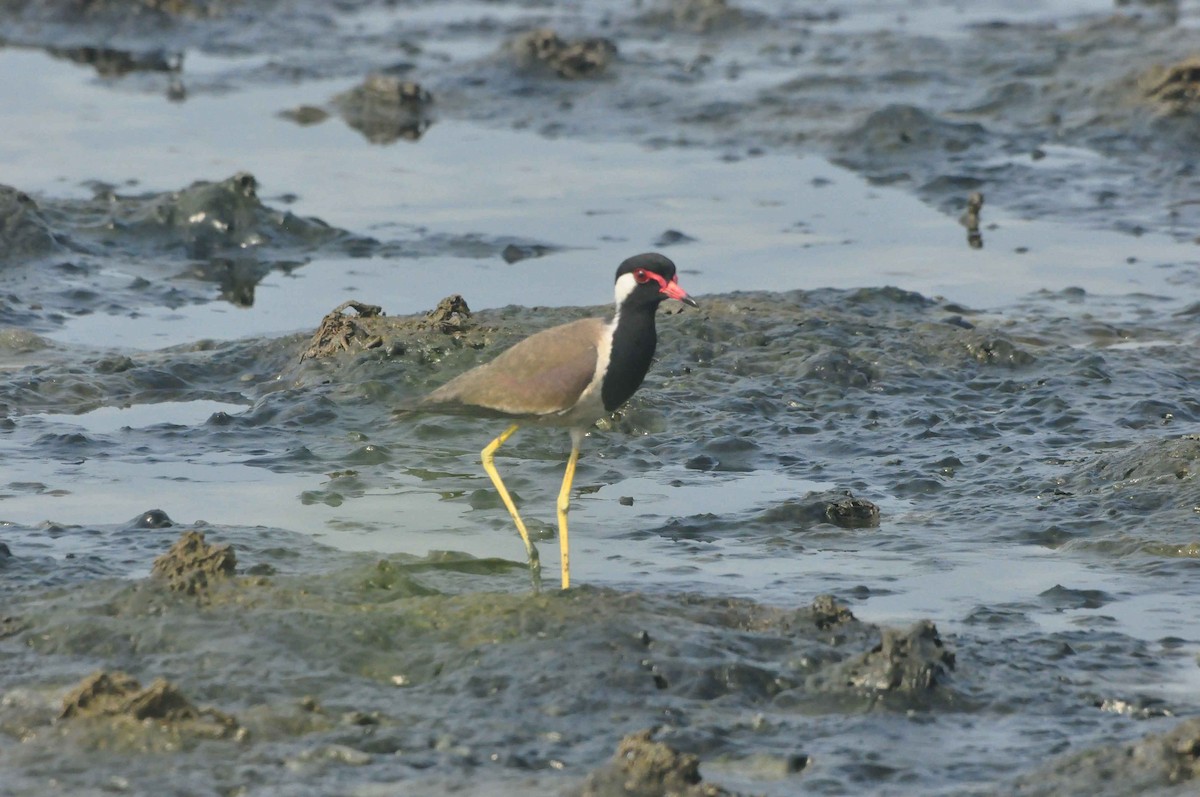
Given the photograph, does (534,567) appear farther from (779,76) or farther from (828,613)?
(779,76)

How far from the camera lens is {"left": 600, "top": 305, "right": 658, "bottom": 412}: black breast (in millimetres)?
6930

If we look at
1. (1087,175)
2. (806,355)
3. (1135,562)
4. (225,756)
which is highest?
(1087,175)

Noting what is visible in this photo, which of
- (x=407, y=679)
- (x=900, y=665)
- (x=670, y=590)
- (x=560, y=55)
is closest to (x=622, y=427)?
(x=670, y=590)

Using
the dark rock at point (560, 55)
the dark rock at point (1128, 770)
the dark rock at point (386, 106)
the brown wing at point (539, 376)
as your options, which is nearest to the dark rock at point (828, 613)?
the dark rock at point (1128, 770)

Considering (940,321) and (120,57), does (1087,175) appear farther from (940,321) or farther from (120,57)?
(120,57)

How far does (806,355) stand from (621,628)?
3863 mm

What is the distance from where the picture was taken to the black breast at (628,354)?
6930 mm

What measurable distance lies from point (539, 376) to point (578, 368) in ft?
0.52

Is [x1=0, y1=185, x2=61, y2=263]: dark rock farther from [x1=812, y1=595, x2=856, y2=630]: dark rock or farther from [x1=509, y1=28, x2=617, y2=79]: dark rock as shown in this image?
[x1=812, y1=595, x2=856, y2=630]: dark rock

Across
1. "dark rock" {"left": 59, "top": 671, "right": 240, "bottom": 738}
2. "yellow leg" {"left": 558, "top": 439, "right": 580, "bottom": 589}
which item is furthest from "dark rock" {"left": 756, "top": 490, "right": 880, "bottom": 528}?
"dark rock" {"left": 59, "top": 671, "right": 240, "bottom": 738}

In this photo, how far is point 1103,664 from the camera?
6207mm

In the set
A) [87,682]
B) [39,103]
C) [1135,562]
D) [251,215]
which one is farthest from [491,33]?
[87,682]

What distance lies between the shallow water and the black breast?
2.48ft

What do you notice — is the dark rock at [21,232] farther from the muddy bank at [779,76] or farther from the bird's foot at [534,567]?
the bird's foot at [534,567]
